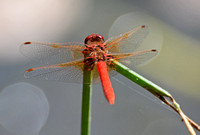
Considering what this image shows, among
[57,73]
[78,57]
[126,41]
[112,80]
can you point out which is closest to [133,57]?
[126,41]

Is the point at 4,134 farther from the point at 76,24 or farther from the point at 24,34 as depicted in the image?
the point at 76,24

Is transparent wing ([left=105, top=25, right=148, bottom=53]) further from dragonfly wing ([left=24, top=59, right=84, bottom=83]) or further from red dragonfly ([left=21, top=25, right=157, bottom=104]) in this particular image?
dragonfly wing ([left=24, top=59, right=84, bottom=83])

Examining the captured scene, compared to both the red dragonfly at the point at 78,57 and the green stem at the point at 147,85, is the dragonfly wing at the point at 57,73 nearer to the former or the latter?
the red dragonfly at the point at 78,57

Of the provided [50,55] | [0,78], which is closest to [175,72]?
[50,55]

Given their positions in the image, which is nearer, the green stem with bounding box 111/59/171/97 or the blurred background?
the green stem with bounding box 111/59/171/97

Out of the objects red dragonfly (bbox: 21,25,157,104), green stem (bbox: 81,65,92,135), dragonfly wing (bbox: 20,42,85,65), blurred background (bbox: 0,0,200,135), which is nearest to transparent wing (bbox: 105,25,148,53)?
red dragonfly (bbox: 21,25,157,104)

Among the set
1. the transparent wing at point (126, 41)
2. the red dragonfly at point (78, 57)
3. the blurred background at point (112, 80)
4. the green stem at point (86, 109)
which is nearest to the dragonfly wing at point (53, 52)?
the red dragonfly at point (78, 57)

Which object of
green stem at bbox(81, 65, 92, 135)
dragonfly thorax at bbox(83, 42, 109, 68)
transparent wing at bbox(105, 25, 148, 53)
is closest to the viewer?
green stem at bbox(81, 65, 92, 135)

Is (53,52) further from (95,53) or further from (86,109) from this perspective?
(86,109)

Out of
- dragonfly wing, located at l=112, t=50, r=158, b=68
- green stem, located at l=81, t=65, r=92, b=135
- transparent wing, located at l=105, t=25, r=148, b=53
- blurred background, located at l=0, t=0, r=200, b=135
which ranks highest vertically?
blurred background, located at l=0, t=0, r=200, b=135
